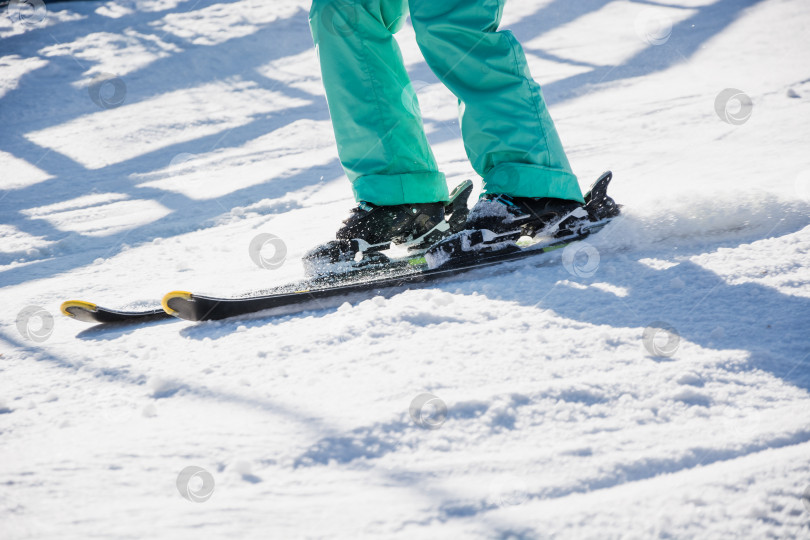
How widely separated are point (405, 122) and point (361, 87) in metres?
0.19

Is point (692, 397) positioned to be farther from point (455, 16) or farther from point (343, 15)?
point (343, 15)

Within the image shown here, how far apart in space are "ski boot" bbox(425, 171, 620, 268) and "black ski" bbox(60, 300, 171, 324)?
879 mm

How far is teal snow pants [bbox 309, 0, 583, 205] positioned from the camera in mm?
1859

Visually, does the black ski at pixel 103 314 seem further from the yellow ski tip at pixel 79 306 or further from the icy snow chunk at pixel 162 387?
the icy snow chunk at pixel 162 387

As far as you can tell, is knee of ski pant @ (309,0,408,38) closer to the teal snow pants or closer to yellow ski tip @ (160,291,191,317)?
the teal snow pants

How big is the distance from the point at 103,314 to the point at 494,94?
140cm

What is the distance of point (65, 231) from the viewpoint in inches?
118

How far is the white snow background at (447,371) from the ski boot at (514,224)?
103 mm

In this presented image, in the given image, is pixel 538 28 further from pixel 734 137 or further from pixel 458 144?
pixel 734 137

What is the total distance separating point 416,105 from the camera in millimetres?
2111

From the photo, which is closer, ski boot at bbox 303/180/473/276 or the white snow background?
the white snow background

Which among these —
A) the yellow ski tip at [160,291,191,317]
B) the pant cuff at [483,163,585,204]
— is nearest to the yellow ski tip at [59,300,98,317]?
the yellow ski tip at [160,291,191,317]

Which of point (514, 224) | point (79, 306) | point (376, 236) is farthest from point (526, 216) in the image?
point (79, 306)

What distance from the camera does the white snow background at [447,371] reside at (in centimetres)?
93
